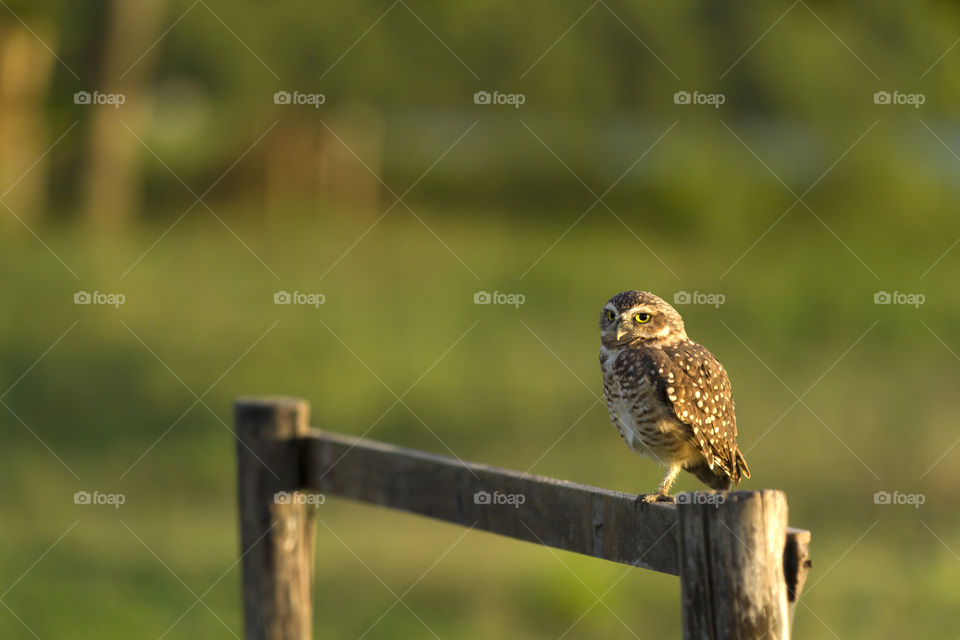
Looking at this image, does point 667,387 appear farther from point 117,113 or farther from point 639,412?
point 117,113

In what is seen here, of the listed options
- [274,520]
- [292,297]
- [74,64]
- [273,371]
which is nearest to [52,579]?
[274,520]

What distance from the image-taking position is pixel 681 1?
18000 millimetres

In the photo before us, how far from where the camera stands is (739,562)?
6.48ft

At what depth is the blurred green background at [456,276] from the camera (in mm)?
6578

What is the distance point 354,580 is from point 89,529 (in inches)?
72.1

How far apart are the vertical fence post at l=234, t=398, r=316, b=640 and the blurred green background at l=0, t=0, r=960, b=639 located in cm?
237
